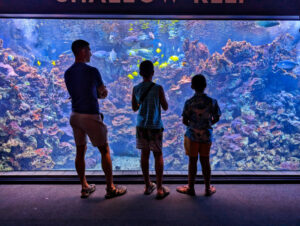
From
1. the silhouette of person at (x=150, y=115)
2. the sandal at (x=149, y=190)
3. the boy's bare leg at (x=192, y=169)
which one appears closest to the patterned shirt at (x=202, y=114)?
the boy's bare leg at (x=192, y=169)

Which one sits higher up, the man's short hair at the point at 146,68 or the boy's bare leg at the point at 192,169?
the man's short hair at the point at 146,68

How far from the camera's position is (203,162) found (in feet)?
9.71

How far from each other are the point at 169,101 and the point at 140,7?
6031mm

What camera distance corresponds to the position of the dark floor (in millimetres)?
2314

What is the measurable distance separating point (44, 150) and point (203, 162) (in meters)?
Answer: 7.47

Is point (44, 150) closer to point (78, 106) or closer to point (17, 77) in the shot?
point (17, 77)

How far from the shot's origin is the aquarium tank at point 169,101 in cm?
813

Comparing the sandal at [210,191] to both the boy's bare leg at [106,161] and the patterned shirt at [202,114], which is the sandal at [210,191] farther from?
the boy's bare leg at [106,161]

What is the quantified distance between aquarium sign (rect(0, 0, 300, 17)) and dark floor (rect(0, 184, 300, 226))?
9.17 ft

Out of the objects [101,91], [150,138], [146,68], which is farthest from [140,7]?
[150,138]

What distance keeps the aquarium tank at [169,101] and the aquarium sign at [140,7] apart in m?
4.43

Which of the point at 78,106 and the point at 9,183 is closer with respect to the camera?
the point at 78,106

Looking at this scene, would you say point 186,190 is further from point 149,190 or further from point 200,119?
point 200,119

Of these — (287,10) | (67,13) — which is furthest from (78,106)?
(287,10)
